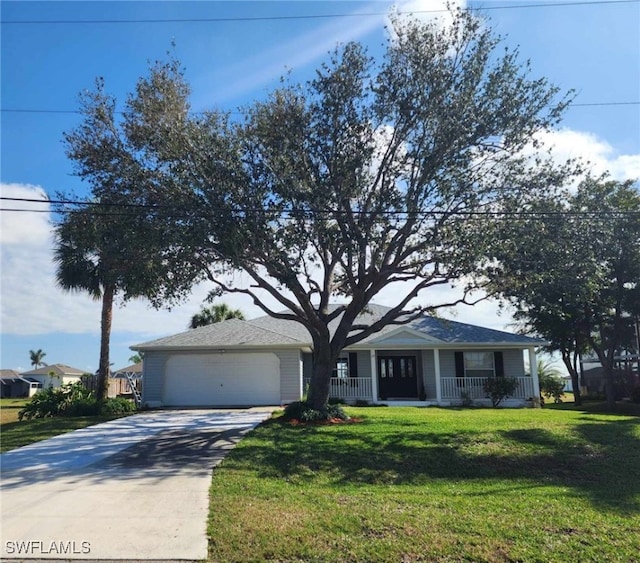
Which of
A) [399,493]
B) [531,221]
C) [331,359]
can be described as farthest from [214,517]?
[531,221]

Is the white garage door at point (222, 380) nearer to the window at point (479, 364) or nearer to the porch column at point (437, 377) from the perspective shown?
the porch column at point (437, 377)

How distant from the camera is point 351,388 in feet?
77.1

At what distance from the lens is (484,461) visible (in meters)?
10.1

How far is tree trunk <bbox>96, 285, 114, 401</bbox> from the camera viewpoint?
2072cm

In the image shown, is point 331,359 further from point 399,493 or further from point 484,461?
point 399,493

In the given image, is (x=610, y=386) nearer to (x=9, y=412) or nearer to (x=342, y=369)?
(x=342, y=369)

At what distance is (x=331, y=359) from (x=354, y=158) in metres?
5.92

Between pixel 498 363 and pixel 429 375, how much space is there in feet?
10.3

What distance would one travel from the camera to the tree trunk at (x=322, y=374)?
620 inches

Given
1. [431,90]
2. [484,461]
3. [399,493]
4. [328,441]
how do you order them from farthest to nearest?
[431,90], [328,441], [484,461], [399,493]

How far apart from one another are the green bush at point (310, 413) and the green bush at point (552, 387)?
23036 mm

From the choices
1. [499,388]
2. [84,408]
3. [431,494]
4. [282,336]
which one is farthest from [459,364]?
[431,494]

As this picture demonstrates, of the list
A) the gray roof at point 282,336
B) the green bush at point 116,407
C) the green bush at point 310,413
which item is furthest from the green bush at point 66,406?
the green bush at point 310,413

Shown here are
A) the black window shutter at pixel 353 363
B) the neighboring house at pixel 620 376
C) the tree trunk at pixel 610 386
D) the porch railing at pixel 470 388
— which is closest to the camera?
the porch railing at pixel 470 388
